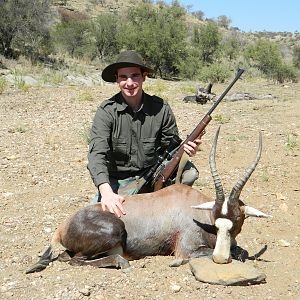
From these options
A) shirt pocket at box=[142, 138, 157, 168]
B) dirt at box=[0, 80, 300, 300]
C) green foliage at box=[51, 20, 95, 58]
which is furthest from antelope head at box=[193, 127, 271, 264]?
green foliage at box=[51, 20, 95, 58]

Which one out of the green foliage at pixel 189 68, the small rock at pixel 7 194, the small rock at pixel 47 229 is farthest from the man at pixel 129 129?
the green foliage at pixel 189 68

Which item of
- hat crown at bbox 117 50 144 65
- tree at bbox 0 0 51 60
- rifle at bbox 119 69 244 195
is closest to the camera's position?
hat crown at bbox 117 50 144 65

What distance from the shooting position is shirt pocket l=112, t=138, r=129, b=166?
5.26 metres

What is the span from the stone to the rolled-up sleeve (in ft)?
3.78

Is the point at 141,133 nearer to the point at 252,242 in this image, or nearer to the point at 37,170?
the point at 252,242

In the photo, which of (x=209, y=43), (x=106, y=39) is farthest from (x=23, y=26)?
(x=209, y=43)

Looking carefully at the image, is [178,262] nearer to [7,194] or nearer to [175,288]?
[175,288]

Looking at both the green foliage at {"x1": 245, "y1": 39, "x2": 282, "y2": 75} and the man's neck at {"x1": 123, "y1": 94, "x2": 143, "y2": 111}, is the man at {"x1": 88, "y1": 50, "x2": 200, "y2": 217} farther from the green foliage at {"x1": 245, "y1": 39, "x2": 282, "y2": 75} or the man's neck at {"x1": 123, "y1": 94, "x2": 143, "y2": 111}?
the green foliage at {"x1": 245, "y1": 39, "x2": 282, "y2": 75}

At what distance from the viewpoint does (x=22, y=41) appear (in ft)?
79.9

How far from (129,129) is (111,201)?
1.01 m

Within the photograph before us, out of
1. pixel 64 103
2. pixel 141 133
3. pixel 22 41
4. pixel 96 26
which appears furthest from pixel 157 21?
pixel 141 133

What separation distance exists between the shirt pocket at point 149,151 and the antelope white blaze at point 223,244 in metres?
1.38

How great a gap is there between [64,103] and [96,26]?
20913 millimetres

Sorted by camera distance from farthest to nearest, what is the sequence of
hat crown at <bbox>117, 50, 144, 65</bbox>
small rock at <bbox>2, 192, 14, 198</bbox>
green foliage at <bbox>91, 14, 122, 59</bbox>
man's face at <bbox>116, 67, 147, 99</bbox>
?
green foliage at <bbox>91, 14, 122, 59</bbox>, small rock at <bbox>2, 192, 14, 198</bbox>, man's face at <bbox>116, 67, 147, 99</bbox>, hat crown at <bbox>117, 50, 144, 65</bbox>
